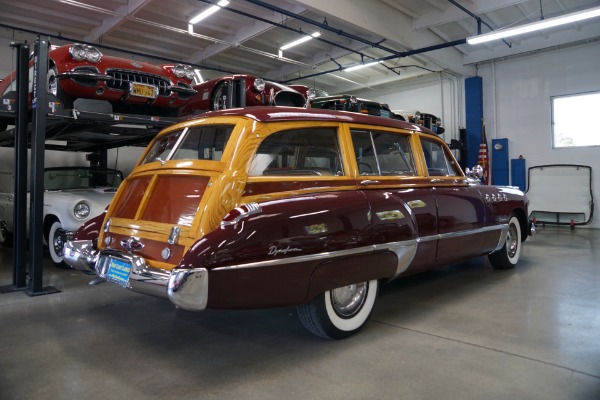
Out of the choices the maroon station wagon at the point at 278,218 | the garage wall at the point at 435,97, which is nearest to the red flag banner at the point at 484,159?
the garage wall at the point at 435,97

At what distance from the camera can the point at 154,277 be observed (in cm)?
245

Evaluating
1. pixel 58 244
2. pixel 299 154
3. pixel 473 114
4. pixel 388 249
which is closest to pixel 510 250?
pixel 388 249

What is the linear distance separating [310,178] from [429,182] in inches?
53.8

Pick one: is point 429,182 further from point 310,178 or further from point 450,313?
point 310,178

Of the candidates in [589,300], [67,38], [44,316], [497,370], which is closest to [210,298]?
[497,370]

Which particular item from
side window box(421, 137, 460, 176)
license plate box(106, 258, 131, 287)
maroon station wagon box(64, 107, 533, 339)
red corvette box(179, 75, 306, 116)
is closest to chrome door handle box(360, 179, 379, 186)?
maroon station wagon box(64, 107, 533, 339)

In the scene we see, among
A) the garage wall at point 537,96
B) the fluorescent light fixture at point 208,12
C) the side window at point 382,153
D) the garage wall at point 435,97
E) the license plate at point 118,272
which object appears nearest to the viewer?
the license plate at point 118,272

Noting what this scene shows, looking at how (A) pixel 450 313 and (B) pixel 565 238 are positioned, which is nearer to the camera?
(A) pixel 450 313

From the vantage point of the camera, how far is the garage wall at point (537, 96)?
35.5 ft

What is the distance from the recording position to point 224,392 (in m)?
2.23

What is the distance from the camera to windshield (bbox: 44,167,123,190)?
6477 mm

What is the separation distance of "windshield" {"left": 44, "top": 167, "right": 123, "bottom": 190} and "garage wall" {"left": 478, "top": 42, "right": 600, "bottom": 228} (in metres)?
10.6

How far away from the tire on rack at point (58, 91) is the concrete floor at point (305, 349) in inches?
84.0

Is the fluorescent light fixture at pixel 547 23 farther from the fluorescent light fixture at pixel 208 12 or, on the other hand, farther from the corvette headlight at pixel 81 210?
the corvette headlight at pixel 81 210
